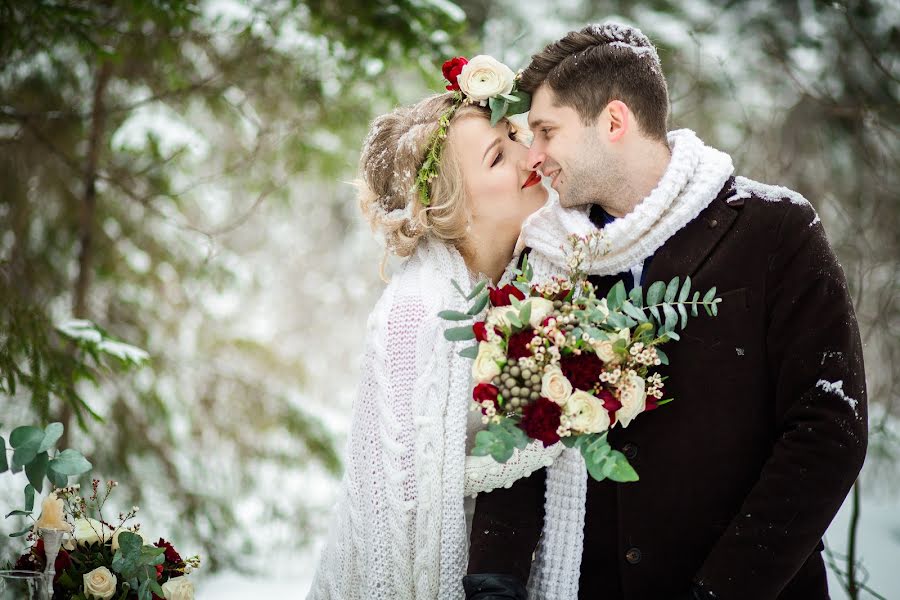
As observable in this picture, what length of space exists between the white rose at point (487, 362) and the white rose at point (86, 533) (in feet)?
3.25

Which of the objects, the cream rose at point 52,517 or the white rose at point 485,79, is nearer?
the cream rose at point 52,517

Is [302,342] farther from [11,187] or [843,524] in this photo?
[843,524]

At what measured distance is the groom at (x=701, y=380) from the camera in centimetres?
204

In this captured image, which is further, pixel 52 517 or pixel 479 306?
pixel 479 306

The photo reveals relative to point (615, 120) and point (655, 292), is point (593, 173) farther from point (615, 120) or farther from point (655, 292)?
point (655, 292)

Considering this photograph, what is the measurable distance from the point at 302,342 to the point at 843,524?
18.7ft

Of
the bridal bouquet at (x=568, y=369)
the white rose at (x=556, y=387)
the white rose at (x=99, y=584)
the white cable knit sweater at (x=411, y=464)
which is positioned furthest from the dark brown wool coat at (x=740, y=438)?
the white rose at (x=99, y=584)

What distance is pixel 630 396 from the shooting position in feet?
6.40

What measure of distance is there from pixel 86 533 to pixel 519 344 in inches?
45.2

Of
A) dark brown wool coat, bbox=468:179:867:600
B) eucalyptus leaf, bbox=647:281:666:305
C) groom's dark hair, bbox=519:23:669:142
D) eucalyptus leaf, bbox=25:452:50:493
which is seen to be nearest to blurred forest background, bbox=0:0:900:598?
groom's dark hair, bbox=519:23:669:142

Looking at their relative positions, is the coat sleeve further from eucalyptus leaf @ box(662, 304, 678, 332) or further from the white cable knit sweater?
the white cable knit sweater

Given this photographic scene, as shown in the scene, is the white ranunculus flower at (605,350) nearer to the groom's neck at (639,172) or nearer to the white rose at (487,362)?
the white rose at (487,362)

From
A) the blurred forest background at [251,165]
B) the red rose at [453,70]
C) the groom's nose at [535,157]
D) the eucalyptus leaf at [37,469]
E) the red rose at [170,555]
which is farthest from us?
the blurred forest background at [251,165]

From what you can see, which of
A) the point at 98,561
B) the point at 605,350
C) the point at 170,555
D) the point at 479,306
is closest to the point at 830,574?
the point at 605,350
